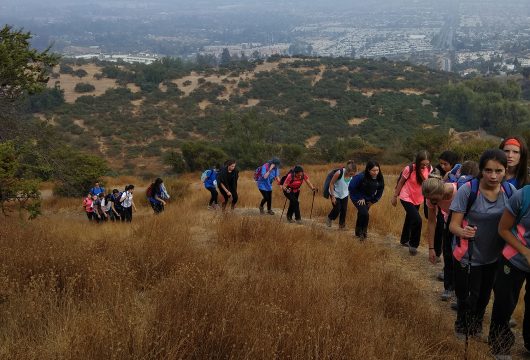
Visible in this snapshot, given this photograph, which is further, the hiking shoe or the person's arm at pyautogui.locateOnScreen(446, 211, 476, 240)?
the hiking shoe

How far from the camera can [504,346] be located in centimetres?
358

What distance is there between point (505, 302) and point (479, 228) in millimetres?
621

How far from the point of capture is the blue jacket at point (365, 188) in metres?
7.00

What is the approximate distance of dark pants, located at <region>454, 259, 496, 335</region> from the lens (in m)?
3.92

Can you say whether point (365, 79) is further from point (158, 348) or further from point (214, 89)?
point (158, 348)

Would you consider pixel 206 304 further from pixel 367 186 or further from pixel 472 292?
pixel 367 186

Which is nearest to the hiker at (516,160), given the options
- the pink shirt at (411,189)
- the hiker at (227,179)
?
the pink shirt at (411,189)

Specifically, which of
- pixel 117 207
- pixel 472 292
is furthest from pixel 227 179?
pixel 472 292

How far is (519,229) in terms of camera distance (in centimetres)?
344

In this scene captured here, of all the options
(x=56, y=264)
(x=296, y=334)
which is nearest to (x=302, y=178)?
(x=56, y=264)

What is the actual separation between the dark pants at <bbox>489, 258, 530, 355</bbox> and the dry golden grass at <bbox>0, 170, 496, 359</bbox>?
0.56 ft

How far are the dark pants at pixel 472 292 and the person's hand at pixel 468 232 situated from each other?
37 centimetres

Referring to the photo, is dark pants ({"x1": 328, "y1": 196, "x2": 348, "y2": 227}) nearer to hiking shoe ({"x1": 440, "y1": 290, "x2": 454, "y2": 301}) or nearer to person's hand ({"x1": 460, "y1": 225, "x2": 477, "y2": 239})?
hiking shoe ({"x1": 440, "y1": 290, "x2": 454, "y2": 301})

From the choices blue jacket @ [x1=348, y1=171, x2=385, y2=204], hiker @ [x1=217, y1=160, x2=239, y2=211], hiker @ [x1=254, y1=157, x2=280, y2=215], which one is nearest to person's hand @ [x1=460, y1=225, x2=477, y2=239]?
blue jacket @ [x1=348, y1=171, x2=385, y2=204]
